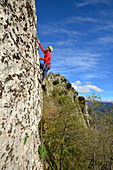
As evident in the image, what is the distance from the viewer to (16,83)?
9.89ft

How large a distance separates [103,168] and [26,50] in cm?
1755

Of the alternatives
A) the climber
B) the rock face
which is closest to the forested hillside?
the climber

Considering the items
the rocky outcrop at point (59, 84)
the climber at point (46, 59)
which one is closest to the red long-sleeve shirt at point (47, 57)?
the climber at point (46, 59)

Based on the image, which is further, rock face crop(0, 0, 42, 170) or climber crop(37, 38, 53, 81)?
climber crop(37, 38, 53, 81)

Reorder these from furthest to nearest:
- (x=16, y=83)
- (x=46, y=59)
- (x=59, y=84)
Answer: (x=59, y=84) → (x=46, y=59) → (x=16, y=83)

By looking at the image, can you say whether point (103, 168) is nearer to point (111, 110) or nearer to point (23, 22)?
point (111, 110)

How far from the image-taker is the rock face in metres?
2.52

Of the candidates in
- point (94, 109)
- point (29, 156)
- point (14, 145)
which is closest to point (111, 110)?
point (94, 109)

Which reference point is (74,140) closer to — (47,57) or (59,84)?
(47,57)

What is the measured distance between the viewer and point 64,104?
56.1 feet

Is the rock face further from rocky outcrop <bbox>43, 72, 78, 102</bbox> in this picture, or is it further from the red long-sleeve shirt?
rocky outcrop <bbox>43, 72, 78, 102</bbox>

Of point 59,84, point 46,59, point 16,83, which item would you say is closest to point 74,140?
point 46,59

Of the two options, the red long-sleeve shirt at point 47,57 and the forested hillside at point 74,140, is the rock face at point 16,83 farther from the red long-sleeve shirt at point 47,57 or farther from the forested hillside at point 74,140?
the forested hillside at point 74,140

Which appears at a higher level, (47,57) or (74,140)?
(47,57)
